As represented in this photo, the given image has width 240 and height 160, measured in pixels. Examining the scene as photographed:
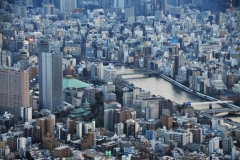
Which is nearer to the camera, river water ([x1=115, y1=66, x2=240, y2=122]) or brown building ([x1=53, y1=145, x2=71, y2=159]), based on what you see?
brown building ([x1=53, y1=145, x2=71, y2=159])

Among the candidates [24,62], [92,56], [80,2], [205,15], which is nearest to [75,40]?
[92,56]

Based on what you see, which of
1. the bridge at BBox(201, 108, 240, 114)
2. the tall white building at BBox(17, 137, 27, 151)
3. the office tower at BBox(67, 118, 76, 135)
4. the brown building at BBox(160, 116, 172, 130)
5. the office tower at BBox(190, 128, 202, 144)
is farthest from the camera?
the bridge at BBox(201, 108, 240, 114)

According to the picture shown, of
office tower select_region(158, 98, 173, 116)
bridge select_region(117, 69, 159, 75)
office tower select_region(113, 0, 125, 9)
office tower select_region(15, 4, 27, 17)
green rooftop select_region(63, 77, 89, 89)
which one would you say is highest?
office tower select_region(113, 0, 125, 9)

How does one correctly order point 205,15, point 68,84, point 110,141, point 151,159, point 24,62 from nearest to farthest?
point 151,159 < point 110,141 < point 68,84 < point 24,62 < point 205,15

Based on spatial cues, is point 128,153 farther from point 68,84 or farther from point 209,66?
point 209,66

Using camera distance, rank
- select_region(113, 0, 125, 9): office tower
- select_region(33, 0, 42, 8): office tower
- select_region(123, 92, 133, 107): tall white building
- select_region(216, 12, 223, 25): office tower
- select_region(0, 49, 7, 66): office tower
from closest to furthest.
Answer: select_region(123, 92, 133, 107): tall white building < select_region(0, 49, 7, 66): office tower < select_region(216, 12, 223, 25): office tower < select_region(33, 0, 42, 8): office tower < select_region(113, 0, 125, 9): office tower

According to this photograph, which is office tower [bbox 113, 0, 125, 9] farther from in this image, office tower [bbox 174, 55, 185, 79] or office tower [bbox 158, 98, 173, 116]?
office tower [bbox 158, 98, 173, 116]

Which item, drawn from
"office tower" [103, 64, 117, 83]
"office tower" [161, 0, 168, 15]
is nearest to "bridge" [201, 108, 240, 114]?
"office tower" [103, 64, 117, 83]
